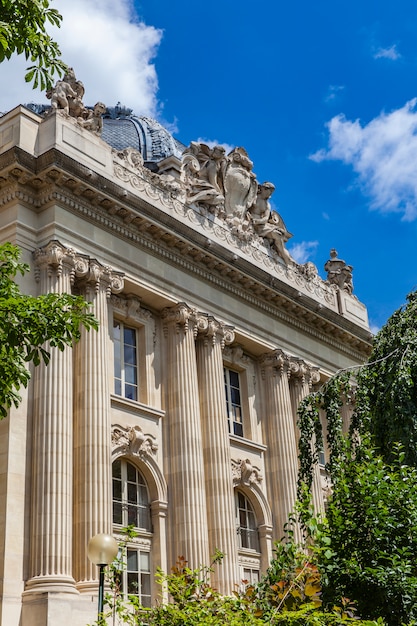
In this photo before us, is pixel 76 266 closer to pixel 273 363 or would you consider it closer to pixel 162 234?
pixel 162 234

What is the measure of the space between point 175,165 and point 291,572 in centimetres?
1992

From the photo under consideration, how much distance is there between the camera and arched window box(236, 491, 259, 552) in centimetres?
2978

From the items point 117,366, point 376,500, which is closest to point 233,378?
point 117,366

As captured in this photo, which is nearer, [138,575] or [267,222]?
[138,575]

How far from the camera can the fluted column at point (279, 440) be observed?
31.0 metres

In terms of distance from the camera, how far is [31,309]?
14680mm

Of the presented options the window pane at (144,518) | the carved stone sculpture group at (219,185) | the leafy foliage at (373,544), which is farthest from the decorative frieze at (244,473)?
the leafy foliage at (373,544)

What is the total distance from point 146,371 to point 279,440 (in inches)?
256

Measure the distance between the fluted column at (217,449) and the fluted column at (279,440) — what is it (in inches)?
120

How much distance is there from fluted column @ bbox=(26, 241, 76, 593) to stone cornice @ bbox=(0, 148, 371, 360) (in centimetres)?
202

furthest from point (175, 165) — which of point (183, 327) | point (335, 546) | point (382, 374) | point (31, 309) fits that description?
point (335, 546)

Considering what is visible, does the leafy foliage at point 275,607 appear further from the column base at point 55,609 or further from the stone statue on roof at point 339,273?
the stone statue on roof at point 339,273

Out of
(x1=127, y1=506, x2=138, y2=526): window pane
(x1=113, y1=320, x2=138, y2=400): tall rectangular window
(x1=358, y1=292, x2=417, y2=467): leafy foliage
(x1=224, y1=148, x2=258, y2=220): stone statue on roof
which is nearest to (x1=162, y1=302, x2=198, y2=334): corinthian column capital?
(x1=113, y1=320, x2=138, y2=400): tall rectangular window

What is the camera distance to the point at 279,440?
31.8 m
